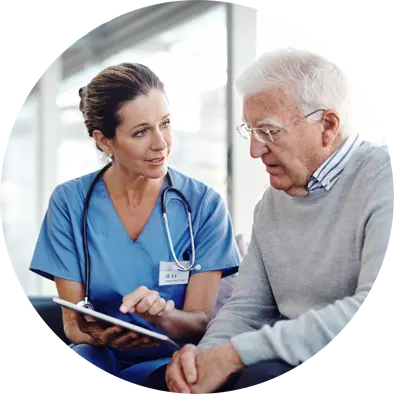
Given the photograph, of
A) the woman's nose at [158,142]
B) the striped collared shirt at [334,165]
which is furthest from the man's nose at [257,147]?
the woman's nose at [158,142]

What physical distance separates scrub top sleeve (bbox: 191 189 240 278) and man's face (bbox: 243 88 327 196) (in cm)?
20

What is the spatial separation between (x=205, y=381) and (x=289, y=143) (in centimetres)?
45

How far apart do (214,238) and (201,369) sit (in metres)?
0.36

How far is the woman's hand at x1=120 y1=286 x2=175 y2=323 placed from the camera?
1.27 m

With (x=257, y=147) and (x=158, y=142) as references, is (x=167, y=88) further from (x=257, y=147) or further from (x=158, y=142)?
(x=257, y=147)

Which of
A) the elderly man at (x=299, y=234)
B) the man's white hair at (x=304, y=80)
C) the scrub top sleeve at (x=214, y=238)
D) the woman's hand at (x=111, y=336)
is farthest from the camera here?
the scrub top sleeve at (x=214, y=238)

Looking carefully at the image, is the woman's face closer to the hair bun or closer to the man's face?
the hair bun

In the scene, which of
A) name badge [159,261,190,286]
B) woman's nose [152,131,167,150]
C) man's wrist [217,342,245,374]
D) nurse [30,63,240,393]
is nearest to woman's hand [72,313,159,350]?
nurse [30,63,240,393]

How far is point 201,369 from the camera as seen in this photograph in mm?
1117

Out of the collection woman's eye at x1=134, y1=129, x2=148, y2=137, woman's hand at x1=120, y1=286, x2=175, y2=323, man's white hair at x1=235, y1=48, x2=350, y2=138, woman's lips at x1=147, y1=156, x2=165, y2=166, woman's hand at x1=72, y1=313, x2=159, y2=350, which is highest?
man's white hair at x1=235, y1=48, x2=350, y2=138

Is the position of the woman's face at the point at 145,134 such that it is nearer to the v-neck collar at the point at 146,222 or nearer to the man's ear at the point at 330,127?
the v-neck collar at the point at 146,222

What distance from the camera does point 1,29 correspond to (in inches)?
50.6

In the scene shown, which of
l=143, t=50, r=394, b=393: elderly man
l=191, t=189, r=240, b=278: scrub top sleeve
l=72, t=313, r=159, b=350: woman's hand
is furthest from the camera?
l=191, t=189, r=240, b=278: scrub top sleeve

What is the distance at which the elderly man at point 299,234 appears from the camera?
1042mm
